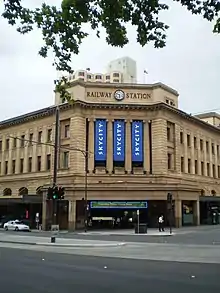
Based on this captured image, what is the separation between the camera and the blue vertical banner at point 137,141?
53781 mm

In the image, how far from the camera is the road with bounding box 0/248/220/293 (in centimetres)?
1103

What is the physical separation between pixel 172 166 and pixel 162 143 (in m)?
4.28

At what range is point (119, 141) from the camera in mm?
54000

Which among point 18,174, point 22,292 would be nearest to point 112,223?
point 18,174

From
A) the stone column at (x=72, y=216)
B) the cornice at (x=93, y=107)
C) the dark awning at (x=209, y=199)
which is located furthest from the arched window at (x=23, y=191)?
the dark awning at (x=209, y=199)

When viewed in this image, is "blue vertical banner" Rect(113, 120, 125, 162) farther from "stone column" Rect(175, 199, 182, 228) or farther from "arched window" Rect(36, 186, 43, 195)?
"arched window" Rect(36, 186, 43, 195)

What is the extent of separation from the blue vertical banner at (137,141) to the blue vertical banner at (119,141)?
1315mm

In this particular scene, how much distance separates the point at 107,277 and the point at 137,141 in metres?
41.5

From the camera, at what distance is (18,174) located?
6138 cm

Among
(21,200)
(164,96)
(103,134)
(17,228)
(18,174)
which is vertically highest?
(164,96)

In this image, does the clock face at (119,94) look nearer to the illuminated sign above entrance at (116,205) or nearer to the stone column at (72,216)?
the illuminated sign above entrance at (116,205)

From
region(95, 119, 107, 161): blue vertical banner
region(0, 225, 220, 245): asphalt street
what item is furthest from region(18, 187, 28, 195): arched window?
region(0, 225, 220, 245): asphalt street

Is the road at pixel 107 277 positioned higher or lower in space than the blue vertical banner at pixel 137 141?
lower

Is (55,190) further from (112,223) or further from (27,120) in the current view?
(27,120)
